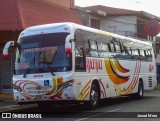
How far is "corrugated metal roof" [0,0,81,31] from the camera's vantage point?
19344 millimetres

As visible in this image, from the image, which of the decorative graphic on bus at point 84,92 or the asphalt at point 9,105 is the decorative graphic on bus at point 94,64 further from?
the asphalt at point 9,105

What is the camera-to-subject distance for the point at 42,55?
14.5 metres

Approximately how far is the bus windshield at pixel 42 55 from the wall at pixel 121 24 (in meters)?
27.9

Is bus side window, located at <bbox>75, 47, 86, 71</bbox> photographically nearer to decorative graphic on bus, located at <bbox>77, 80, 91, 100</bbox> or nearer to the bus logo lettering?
the bus logo lettering

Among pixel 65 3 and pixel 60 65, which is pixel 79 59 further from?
pixel 65 3

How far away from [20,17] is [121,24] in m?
24.9

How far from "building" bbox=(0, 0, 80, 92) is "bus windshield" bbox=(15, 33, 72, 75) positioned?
13.9 feet

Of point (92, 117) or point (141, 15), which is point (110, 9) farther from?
point (92, 117)

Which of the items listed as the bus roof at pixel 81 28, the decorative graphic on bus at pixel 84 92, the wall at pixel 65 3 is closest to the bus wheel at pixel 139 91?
the bus roof at pixel 81 28

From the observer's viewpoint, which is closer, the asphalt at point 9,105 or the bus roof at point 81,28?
the bus roof at point 81,28

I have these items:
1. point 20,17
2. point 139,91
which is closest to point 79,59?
point 20,17

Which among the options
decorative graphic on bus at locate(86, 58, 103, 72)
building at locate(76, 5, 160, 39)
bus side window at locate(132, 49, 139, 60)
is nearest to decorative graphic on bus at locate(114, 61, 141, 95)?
bus side window at locate(132, 49, 139, 60)

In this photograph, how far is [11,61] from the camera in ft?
72.4

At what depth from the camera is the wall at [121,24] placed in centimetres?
4247
